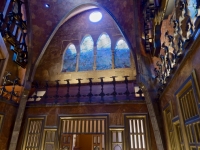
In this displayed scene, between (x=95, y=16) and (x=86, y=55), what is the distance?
260 centimetres

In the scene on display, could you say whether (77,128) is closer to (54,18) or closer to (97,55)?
(97,55)

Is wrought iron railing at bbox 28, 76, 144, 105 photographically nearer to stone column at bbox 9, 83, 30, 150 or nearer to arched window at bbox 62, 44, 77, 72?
stone column at bbox 9, 83, 30, 150

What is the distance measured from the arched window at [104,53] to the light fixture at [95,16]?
113cm

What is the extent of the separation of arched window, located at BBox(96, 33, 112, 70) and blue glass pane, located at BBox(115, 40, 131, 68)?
36 cm

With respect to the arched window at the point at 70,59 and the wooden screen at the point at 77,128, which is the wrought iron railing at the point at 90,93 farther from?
the arched window at the point at 70,59

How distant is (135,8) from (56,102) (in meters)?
4.74

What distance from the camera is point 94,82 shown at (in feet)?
24.8

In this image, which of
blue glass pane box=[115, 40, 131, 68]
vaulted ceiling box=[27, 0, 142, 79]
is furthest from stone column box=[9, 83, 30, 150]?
blue glass pane box=[115, 40, 131, 68]

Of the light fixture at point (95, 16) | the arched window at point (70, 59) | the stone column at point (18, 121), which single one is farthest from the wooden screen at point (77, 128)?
the light fixture at point (95, 16)

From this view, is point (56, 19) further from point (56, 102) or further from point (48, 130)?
point (48, 130)

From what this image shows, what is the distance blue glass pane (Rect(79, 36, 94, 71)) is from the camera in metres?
8.28

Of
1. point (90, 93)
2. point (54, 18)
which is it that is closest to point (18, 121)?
point (90, 93)

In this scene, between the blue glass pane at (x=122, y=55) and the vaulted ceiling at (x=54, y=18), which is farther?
the blue glass pane at (x=122, y=55)

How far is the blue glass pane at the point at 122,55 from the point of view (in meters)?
7.88
